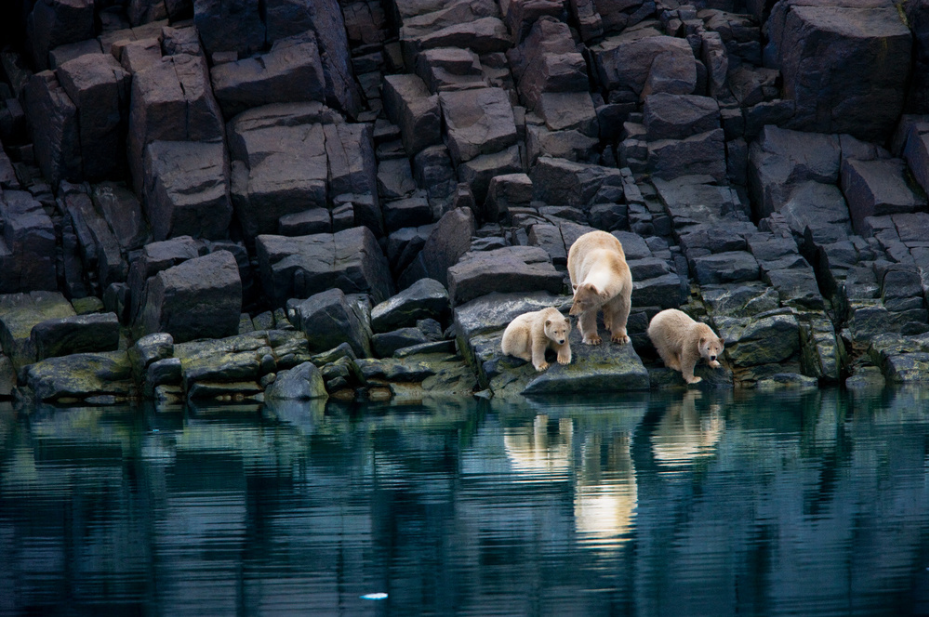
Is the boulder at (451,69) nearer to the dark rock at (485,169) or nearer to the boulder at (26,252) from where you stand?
the dark rock at (485,169)

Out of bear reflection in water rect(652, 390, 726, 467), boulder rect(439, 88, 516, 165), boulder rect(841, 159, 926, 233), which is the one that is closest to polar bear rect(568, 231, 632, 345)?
bear reflection in water rect(652, 390, 726, 467)

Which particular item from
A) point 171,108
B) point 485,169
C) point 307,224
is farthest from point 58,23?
point 485,169

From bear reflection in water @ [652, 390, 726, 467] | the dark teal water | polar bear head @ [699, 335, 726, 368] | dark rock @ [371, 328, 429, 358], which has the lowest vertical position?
the dark teal water

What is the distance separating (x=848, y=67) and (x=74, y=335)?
19741 mm

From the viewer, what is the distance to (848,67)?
26500 millimetres

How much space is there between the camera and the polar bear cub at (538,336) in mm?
16891

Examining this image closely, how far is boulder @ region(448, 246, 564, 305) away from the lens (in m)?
20.0

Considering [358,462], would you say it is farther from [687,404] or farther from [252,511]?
[687,404]

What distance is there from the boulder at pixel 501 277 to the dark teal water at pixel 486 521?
8067mm

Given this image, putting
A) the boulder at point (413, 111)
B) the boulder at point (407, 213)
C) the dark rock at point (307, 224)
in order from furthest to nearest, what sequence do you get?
the boulder at point (413, 111) < the boulder at point (407, 213) < the dark rock at point (307, 224)

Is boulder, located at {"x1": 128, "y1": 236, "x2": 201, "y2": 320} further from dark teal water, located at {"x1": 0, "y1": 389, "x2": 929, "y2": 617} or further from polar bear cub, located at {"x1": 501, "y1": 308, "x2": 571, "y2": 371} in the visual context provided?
dark teal water, located at {"x1": 0, "y1": 389, "x2": 929, "y2": 617}

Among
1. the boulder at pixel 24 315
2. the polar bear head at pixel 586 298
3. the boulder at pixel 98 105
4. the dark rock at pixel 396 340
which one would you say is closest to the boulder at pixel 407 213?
the dark rock at pixel 396 340

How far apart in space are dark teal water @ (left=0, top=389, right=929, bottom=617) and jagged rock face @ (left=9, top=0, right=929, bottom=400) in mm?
9583

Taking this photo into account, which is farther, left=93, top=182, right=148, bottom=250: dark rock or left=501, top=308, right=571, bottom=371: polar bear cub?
left=93, top=182, right=148, bottom=250: dark rock
